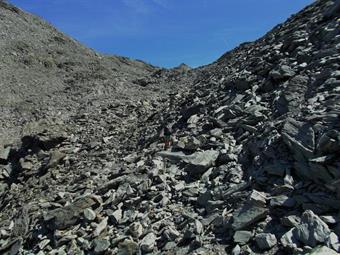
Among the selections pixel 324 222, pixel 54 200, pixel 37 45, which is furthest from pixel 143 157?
pixel 37 45

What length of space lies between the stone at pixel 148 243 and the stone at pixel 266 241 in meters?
2.13

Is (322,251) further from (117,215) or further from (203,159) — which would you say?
(117,215)

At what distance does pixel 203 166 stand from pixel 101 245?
2937 millimetres

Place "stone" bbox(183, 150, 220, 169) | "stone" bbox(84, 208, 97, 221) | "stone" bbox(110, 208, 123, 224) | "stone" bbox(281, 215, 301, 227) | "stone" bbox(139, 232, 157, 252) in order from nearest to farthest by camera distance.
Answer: "stone" bbox(281, 215, 301, 227), "stone" bbox(139, 232, 157, 252), "stone" bbox(110, 208, 123, 224), "stone" bbox(84, 208, 97, 221), "stone" bbox(183, 150, 220, 169)

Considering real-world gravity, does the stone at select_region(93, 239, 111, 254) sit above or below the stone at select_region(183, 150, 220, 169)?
below

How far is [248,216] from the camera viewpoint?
Answer: 747 cm

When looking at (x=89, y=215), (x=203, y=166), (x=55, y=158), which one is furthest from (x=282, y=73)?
(x=55, y=158)

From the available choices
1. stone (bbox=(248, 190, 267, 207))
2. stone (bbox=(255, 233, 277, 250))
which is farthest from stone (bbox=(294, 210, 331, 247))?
stone (bbox=(248, 190, 267, 207))

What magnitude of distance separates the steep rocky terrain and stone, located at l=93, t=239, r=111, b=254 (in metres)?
0.02

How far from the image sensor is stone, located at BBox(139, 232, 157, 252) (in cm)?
800

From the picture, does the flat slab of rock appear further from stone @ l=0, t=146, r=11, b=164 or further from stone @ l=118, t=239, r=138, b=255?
stone @ l=0, t=146, r=11, b=164

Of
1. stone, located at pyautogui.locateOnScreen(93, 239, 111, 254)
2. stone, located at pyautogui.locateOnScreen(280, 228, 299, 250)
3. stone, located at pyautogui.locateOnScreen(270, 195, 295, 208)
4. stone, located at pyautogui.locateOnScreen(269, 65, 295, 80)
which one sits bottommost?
stone, located at pyautogui.locateOnScreen(93, 239, 111, 254)

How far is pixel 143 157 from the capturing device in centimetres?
1230

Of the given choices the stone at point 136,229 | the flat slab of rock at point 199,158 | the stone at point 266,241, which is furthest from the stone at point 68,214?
the stone at point 266,241
